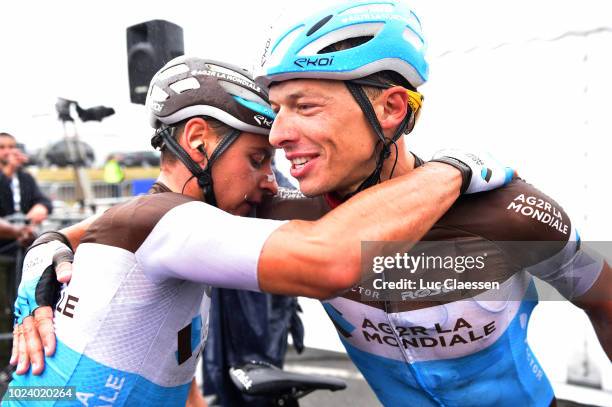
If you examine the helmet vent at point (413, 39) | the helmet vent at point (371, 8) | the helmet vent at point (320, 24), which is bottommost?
the helmet vent at point (413, 39)

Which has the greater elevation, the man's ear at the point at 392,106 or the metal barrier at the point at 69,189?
the man's ear at the point at 392,106

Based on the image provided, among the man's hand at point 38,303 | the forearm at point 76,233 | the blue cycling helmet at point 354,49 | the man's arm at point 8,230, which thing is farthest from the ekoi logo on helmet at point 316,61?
the man's arm at point 8,230

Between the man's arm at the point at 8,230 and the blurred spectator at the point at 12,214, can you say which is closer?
the man's arm at the point at 8,230

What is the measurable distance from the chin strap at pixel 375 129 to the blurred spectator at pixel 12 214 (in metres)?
5.47

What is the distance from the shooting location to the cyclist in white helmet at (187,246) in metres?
1.52

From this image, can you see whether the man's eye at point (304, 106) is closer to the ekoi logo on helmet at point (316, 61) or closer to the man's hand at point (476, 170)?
the ekoi logo on helmet at point (316, 61)

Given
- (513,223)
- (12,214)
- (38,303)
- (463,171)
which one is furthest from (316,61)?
(12,214)

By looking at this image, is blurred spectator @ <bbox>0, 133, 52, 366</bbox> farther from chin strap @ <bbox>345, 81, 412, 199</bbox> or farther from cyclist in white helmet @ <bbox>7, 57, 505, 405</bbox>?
chin strap @ <bbox>345, 81, 412, 199</bbox>

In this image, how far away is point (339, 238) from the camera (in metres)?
1.50

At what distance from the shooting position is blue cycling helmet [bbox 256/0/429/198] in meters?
1.78

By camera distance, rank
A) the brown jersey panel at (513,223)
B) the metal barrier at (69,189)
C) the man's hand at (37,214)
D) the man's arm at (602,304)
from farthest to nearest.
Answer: the metal barrier at (69,189) → the man's hand at (37,214) → the man's arm at (602,304) → the brown jersey panel at (513,223)

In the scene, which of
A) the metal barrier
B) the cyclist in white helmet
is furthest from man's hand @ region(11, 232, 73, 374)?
the metal barrier

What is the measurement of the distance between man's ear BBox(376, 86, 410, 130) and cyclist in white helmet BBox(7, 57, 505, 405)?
246 mm

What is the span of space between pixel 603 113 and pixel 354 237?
Answer: 3829 mm
